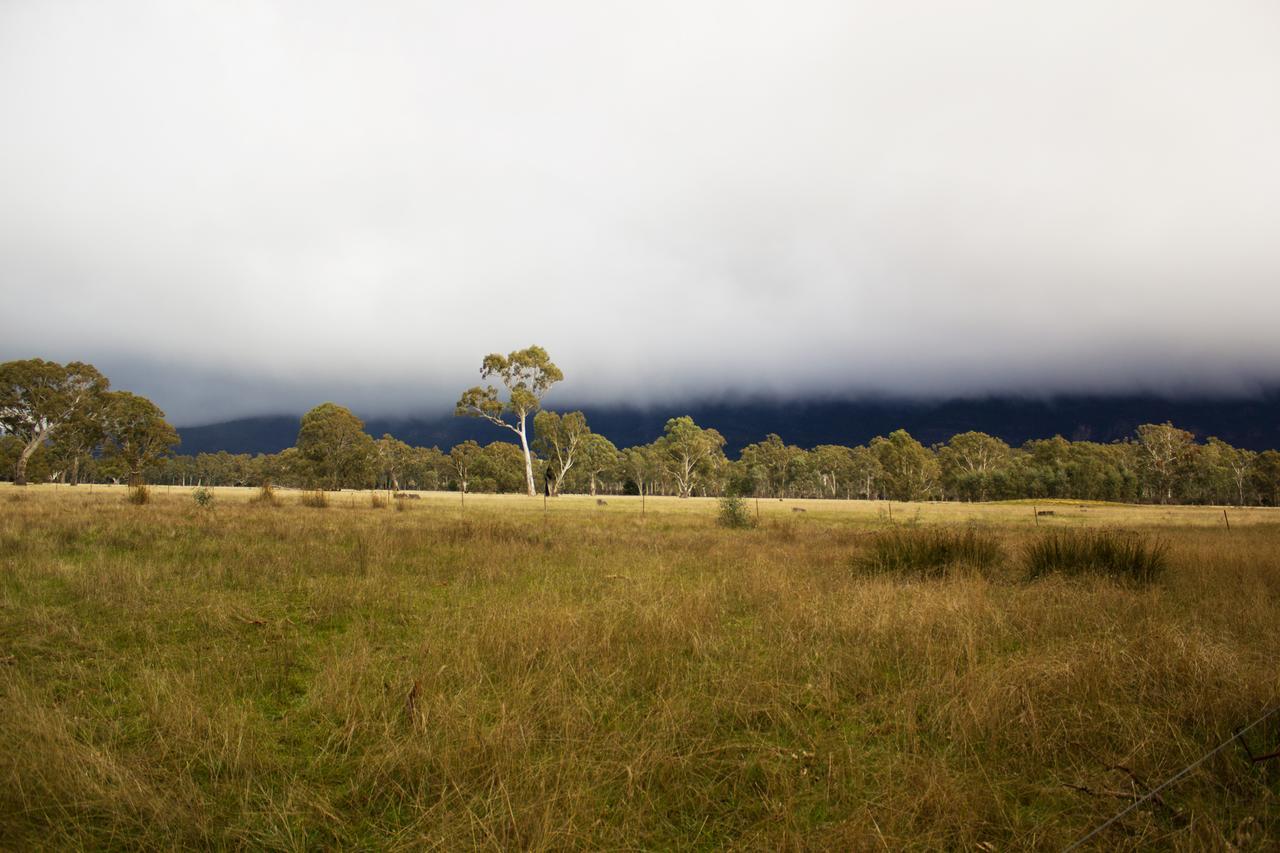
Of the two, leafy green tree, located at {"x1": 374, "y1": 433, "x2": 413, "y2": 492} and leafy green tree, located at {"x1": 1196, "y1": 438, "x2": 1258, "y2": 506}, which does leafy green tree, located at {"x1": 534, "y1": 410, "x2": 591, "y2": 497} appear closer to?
leafy green tree, located at {"x1": 374, "y1": 433, "x2": 413, "y2": 492}

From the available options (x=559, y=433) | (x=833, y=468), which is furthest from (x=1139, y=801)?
(x=833, y=468)

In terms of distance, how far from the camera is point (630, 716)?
14.2 feet

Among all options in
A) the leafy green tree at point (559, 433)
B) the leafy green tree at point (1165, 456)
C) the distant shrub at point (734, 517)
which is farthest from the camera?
the leafy green tree at point (1165, 456)

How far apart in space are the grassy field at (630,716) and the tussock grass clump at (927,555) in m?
2.11

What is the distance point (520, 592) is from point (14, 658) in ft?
17.0

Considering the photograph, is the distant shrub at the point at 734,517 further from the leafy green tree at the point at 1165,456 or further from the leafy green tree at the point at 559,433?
the leafy green tree at the point at 1165,456

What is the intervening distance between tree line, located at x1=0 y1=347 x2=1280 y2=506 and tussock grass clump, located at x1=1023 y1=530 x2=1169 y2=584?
166 feet

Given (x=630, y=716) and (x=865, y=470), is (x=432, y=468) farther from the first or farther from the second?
(x=630, y=716)

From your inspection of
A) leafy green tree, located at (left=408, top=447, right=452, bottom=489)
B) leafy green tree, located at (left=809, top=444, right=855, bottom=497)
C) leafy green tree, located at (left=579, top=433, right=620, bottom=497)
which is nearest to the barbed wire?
leafy green tree, located at (left=579, top=433, right=620, bottom=497)

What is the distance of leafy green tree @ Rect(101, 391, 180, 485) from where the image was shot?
6150 cm

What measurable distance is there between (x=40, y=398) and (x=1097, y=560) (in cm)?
7883

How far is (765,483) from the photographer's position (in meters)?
138

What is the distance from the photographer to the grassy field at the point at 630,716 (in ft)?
10.1

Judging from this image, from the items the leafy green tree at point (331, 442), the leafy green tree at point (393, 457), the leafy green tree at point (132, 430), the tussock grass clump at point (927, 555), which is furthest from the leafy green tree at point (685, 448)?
the tussock grass clump at point (927, 555)
